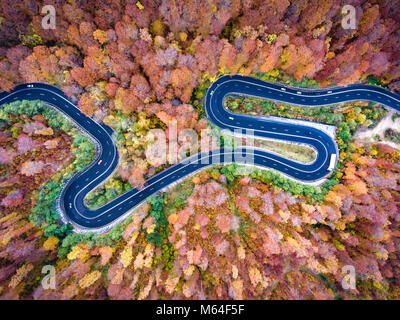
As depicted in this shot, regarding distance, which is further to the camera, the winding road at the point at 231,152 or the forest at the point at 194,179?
the winding road at the point at 231,152

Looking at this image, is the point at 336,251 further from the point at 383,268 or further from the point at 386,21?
the point at 386,21

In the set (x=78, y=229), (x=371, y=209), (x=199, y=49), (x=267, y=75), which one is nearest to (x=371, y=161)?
(x=371, y=209)

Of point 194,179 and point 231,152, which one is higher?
point 231,152

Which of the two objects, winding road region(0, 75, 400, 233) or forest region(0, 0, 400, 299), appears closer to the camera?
forest region(0, 0, 400, 299)

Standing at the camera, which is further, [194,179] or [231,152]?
[231,152]
